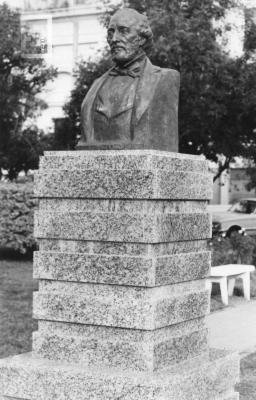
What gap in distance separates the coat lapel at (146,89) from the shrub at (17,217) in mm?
11772

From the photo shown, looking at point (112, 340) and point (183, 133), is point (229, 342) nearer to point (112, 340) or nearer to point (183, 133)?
point (112, 340)

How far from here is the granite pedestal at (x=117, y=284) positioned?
6047 mm

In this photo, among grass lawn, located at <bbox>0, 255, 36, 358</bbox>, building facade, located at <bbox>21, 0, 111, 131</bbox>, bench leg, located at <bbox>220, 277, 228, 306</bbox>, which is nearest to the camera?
grass lawn, located at <bbox>0, 255, 36, 358</bbox>

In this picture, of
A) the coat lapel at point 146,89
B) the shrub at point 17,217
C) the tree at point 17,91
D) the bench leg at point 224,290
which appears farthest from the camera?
the tree at point 17,91

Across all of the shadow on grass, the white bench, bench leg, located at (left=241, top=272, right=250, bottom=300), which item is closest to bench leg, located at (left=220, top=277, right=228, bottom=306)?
the white bench

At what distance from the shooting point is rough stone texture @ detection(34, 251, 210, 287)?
6.05 m

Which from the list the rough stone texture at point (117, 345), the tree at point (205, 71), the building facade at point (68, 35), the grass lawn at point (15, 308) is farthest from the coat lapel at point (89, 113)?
the building facade at point (68, 35)

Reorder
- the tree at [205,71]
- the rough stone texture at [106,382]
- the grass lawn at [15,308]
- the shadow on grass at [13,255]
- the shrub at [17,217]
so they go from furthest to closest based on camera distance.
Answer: the tree at [205,71]
the shadow on grass at [13,255]
the shrub at [17,217]
the grass lawn at [15,308]
the rough stone texture at [106,382]

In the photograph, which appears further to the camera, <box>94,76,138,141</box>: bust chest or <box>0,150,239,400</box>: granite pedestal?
<box>94,76,138,141</box>: bust chest

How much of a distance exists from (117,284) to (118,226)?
41cm

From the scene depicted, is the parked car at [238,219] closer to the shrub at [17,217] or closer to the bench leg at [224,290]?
the shrub at [17,217]

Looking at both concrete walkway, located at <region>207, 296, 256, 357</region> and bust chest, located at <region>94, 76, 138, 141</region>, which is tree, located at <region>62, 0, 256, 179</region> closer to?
concrete walkway, located at <region>207, 296, 256, 357</region>

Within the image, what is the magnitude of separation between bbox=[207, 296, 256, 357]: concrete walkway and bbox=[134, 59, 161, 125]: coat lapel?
4.08m

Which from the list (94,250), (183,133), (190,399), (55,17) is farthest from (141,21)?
(55,17)
